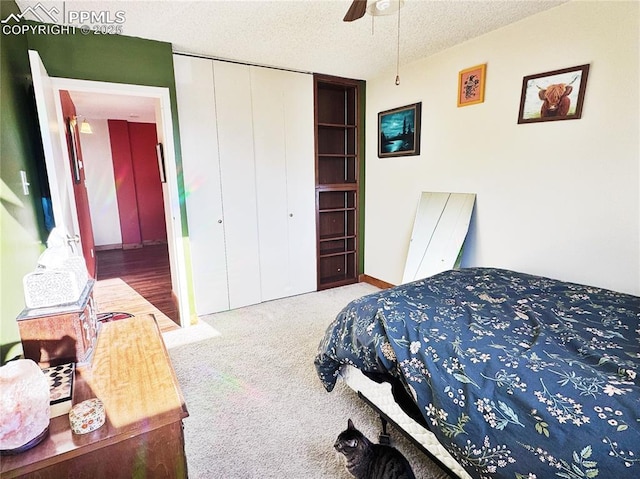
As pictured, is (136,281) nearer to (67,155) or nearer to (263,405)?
(67,155)

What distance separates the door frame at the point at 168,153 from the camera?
8.16 feet

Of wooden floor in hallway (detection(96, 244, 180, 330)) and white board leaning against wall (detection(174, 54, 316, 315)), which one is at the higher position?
white board leaning against wall (detection(174, 54, 316, 315))

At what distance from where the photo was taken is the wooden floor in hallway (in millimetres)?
3510

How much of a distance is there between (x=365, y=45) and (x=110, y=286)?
398cm

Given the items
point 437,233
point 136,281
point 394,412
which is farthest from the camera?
point 136,281

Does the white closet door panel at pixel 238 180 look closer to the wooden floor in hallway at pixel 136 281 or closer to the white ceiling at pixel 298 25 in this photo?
the white ceiling at pixel 298 25

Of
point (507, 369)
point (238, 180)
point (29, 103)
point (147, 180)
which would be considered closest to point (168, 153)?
point (238, 180)

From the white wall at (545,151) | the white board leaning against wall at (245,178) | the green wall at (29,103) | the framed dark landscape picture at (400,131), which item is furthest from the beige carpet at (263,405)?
the framed dark landscape picture at (400,131)

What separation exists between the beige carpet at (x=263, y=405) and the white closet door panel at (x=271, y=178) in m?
0.67

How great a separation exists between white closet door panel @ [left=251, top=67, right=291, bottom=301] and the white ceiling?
28 cm

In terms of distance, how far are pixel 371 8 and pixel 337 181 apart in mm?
2448

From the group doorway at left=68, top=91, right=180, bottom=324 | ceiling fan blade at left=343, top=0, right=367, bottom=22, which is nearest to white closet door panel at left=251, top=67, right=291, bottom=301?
ceiling fan blade at left=343, top=0, right=367, bottom=22

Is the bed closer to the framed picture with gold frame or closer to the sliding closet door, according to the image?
the framed picture with gold frame

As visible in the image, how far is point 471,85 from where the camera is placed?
2.79 meters
